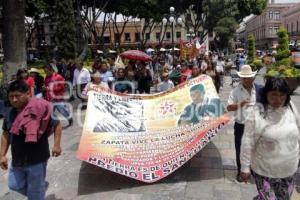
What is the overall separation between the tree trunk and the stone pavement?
6506 mm

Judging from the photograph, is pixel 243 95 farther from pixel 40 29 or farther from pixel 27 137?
pixel 40 29

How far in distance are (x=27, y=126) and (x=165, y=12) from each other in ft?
116

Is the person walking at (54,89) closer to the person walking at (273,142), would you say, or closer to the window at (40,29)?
the person walking at (273,142)

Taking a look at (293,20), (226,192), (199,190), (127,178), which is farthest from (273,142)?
(293,20)

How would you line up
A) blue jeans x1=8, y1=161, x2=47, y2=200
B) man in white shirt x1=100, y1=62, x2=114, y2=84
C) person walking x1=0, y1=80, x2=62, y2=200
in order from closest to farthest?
person walking x1=0, y1=80, x2=62, y2=200, blue jeans x1=8, y1=161, x2=47, y2=200, man in white shirt x1=100, y1=62, x2=114, y2=84

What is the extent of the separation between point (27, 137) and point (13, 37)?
952 cm

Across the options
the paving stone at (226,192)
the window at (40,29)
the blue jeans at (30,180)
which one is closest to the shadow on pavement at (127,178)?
the paving stone at (226,192)

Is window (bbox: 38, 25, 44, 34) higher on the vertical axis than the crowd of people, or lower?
higher

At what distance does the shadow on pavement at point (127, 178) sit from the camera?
5750mm

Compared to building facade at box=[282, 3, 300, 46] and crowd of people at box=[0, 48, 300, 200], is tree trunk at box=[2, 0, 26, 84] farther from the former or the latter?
building facade at box=[282, 3, 300, 46]

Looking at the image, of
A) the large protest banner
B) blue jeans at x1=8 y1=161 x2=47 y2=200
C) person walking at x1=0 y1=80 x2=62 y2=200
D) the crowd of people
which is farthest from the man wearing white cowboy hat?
blue jeans at x1=8 y1=161 x2=47 y2=200

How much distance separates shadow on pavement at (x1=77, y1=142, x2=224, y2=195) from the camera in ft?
18.9

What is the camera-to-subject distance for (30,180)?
4.12 meters

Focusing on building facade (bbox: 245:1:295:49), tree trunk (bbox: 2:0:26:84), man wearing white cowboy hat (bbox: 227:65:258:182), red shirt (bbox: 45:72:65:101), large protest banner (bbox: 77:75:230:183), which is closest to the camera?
man wearing white cowboy hat (bbox: 227:65:258:182)
